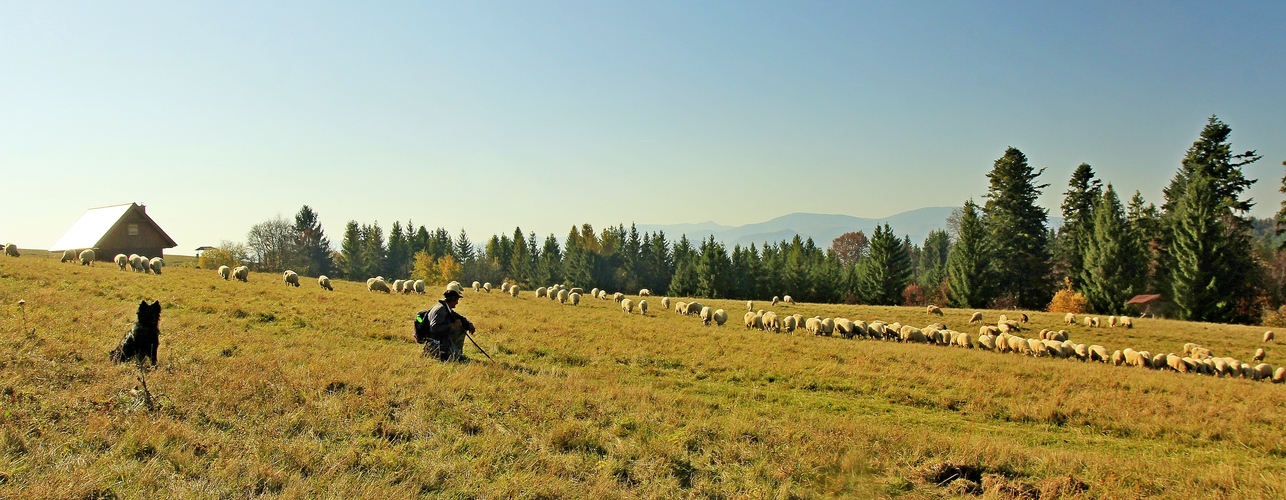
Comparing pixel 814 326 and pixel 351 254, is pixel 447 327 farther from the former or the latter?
pixel 351 254

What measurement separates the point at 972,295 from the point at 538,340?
60.3 meters

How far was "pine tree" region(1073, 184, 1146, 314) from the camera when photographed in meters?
56.5

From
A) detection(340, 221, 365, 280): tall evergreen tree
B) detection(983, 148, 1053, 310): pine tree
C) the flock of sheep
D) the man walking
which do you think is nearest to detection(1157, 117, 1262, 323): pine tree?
detection(983, 148, 1053, 310): pine tree

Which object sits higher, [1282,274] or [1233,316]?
[1282,274]

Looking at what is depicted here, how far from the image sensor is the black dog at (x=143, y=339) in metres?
9.43

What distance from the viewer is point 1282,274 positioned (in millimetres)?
55625

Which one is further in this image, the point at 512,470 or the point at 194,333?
the point at 194,333

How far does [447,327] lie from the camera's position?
12969 mm

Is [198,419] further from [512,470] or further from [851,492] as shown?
[851,492]

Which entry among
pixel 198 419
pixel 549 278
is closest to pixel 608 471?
pixel 198 419

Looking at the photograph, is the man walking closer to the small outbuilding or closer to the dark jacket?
the dark jacket

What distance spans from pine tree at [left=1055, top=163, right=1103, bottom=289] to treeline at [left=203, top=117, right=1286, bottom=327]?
0.14 meters

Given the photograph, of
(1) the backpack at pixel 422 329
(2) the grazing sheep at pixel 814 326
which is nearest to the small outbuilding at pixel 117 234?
(1) the backpack at pixel 422 329

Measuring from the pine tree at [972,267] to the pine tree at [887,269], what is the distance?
11103mm
